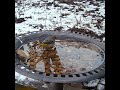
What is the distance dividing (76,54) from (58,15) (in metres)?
3.41

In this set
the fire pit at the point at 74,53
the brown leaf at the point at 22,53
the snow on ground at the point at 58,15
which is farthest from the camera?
the snow on ground at the point at 58,15

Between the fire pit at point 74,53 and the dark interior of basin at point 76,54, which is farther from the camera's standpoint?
the dark interior of basin at point 76,54

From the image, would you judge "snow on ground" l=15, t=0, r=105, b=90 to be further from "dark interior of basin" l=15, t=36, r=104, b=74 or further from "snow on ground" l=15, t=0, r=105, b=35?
"dark interior of basin" l=15, t=36, r=104, b=74

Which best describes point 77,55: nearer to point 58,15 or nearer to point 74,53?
point 74,53

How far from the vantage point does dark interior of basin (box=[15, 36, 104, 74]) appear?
240 centimetres

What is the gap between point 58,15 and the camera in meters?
6.03

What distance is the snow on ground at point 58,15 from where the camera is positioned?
524 cm

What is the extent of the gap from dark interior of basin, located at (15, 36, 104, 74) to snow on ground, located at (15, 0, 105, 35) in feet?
6.89

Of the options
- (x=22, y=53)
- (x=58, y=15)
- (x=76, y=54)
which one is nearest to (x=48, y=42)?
(x=22, y=53)

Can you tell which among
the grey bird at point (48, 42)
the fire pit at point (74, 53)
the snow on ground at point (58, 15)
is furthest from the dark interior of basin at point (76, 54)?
the snow on ground at point (58, 15)

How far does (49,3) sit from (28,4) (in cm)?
60

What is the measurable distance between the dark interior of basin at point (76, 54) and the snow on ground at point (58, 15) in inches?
82.7

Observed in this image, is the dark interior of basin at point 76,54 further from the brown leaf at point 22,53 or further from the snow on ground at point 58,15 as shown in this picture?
the snow on ground at point 58,15
